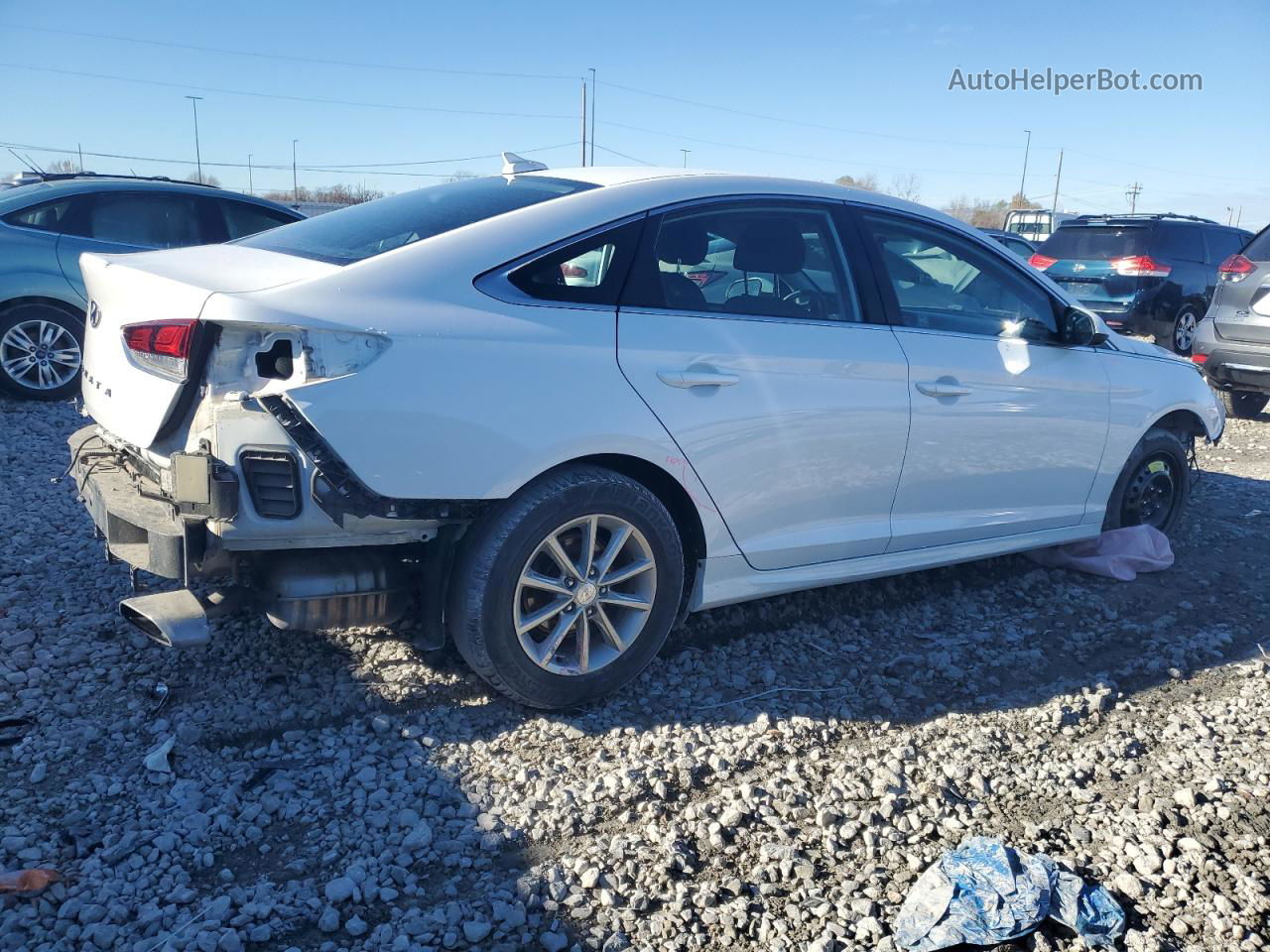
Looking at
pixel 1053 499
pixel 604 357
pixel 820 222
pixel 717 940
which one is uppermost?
pixel 820 222

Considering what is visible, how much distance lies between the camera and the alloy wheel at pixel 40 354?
298 inches

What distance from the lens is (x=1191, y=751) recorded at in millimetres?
3492

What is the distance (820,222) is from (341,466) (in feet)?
7.08

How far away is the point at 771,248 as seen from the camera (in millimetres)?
3885

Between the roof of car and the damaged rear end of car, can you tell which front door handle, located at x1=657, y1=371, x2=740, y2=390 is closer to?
the damaged rear end of car

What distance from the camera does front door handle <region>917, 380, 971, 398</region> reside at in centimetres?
404

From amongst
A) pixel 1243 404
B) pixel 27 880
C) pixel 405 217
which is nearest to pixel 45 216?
pixel 405 217

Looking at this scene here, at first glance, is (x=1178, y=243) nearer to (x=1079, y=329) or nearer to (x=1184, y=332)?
(x=1184, y=332)

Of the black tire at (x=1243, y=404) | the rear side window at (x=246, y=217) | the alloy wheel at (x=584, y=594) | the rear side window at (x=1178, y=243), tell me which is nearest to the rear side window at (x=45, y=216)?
the rear side window at (x=246, y=217)

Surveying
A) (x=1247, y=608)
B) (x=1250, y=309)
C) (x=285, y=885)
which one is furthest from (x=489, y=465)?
(x=1250, y=309)

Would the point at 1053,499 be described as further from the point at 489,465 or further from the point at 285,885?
the point at 285,885

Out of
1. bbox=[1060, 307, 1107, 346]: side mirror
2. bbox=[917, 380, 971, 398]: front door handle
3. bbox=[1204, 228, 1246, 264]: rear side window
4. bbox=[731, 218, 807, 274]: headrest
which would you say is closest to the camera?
bbox=[731, 218, 807, 274]: headrest

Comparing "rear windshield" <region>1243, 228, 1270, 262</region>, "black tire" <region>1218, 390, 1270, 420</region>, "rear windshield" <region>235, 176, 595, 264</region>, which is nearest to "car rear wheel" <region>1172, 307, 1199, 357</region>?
"black tire" <region>1218, 390, 1270, 420</region>

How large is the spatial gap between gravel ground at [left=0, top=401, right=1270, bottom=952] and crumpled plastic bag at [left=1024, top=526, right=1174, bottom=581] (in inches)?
21.6
